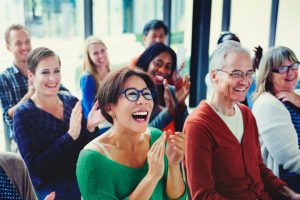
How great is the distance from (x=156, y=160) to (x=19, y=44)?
1.78m

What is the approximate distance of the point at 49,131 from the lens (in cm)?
175

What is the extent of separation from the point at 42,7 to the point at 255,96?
263cm

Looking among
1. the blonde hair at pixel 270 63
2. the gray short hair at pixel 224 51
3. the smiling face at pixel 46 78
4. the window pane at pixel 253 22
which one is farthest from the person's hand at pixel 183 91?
the window pane at pixel 253 22

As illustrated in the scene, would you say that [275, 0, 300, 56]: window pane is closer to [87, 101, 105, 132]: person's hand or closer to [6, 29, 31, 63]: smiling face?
[6, 29, 31, 63]: smiling face

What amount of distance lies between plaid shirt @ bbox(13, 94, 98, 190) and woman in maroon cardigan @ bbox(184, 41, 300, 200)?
0.60 metres

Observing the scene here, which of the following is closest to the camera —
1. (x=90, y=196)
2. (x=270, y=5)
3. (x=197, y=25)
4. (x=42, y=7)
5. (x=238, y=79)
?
(x=90, y=196)

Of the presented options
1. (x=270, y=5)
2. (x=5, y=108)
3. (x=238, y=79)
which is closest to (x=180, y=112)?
(x=238, y=79)

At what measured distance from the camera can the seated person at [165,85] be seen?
7.12ft

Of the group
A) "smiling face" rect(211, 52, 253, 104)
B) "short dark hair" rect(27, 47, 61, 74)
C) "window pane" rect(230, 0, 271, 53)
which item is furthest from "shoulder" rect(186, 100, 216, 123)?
"window pane" rect(230, 0, 271, 53)

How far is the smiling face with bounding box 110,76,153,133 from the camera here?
1270 millimetres

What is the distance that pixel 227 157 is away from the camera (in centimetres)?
Result: 153

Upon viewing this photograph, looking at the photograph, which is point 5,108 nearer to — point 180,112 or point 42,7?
point 180,112

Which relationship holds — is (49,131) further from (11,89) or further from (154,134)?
(11,89)

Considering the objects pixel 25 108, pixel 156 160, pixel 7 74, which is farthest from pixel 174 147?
pixel 7 74
